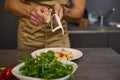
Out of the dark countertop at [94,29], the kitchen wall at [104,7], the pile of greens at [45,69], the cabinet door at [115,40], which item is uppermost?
the kitchen wall at [104,7]

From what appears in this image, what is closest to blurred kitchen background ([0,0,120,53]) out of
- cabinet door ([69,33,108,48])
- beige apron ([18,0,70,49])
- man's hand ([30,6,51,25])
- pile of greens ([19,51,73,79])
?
cabinet door ([69,33,108,48])

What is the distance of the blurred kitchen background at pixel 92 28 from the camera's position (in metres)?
2.62

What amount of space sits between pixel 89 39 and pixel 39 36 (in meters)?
1.01

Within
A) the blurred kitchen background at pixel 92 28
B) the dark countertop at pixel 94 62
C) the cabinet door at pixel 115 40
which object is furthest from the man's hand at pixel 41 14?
the cabinet door at pixel 115 40

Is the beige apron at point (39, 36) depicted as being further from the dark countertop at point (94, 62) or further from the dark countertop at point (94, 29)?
the dark countertop at point (94, 29)

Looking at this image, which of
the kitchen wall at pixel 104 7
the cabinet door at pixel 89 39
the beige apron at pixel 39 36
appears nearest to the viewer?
the beige apron at pixel 39 36

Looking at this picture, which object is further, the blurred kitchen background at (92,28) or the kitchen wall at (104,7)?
the kitchen wall at (104,7)

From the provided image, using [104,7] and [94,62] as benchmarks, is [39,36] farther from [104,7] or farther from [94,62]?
[104,7]

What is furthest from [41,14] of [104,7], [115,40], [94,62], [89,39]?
[104,7]

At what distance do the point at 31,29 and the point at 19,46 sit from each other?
16 cm

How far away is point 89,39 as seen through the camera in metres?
2.63

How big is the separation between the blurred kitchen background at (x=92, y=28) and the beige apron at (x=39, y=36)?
0.84 metres

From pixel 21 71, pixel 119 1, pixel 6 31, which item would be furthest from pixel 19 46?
pixel 119 1

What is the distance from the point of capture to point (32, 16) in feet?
4.53
